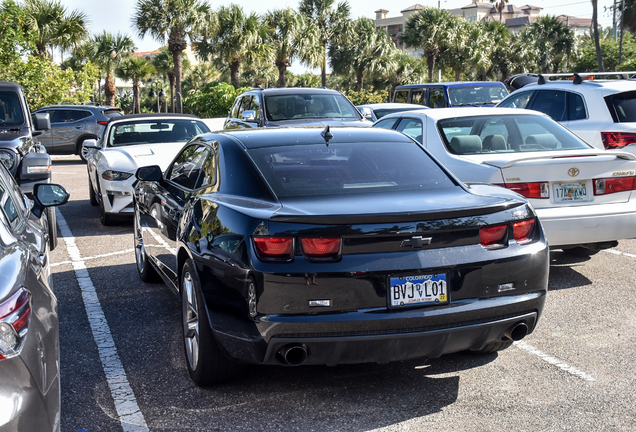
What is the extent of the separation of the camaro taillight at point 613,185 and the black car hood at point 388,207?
8.04 ft

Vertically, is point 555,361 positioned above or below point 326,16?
below

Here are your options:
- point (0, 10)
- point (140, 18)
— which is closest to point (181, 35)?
point (140, 18)

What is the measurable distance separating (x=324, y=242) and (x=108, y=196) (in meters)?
6.63

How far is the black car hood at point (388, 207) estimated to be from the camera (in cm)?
348

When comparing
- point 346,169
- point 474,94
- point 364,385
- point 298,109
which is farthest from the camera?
point 474,94

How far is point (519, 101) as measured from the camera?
10219 mm

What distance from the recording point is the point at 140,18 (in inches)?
1496

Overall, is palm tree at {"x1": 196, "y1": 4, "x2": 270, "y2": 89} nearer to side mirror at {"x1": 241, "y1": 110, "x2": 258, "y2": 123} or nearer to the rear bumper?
side mirror at {"x1": 241, "y1": 110, "x2": 258, "y2": 123}

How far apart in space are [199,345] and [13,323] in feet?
5.33

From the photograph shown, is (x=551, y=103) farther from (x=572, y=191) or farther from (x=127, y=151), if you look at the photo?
(x=127, y=151)

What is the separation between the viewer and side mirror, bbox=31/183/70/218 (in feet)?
14.7

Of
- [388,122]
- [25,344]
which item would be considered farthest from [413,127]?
[25,344]

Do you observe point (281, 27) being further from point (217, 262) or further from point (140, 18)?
point (217, 262)

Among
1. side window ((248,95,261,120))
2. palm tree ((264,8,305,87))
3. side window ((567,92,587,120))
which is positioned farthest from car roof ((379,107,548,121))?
palm tree ((264,8,305,87))
